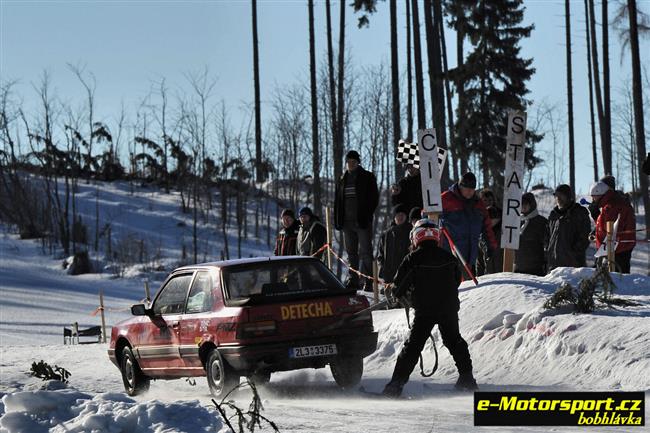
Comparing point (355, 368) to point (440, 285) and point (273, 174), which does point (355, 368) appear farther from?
point (273, 174)

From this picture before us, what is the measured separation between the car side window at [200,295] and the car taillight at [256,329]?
2.46 ft

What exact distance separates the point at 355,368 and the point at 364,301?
738mm

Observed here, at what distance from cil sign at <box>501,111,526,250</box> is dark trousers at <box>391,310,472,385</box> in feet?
13.7

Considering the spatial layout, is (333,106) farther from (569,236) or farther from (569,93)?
(569,236)

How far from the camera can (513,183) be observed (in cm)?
1509

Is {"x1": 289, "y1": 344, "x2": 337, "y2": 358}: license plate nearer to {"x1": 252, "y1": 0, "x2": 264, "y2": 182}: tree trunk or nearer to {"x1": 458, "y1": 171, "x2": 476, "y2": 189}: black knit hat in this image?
{"x1": 458, "y1": 171, "x2": 476, "y2": 189}: black knit hat

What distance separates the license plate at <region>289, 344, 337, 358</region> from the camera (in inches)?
441

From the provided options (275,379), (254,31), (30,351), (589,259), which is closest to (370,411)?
(275,379)

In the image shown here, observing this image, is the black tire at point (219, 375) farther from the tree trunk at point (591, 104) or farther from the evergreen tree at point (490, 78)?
the tree trunk at point (591, 104)

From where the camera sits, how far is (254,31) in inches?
1880

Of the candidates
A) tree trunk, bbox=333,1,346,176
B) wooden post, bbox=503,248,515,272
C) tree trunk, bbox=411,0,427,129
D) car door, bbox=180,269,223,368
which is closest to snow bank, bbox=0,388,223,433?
car door, bbox=180,269,223,368

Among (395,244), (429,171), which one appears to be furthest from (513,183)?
(395,244)

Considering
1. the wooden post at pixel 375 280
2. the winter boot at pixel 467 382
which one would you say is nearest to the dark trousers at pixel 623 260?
the wooden post at pixel 375 280

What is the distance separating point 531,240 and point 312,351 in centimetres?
632
